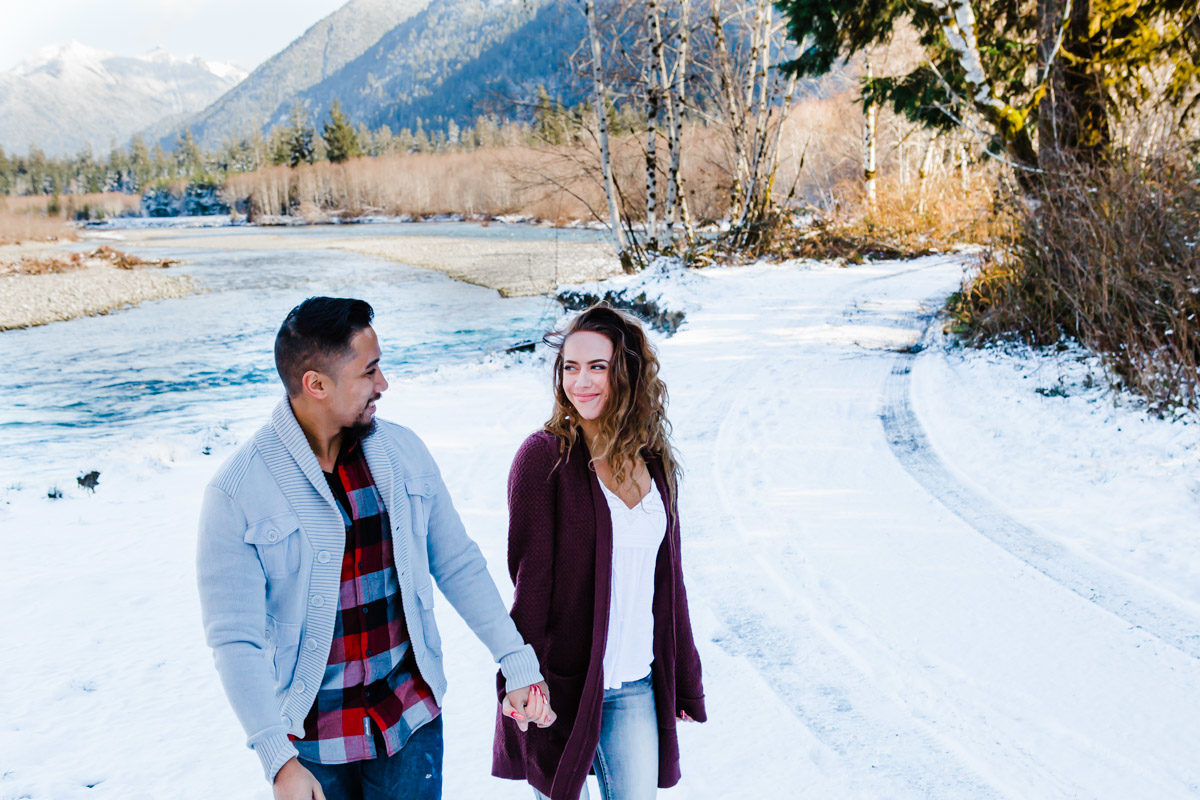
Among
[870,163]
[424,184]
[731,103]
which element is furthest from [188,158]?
[731,103]

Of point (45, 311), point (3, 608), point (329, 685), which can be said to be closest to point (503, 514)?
point (3, 608)

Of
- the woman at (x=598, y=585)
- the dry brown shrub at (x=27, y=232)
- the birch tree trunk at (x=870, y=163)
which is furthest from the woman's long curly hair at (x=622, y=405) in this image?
the dry brown shrub at (x=27, y=232)

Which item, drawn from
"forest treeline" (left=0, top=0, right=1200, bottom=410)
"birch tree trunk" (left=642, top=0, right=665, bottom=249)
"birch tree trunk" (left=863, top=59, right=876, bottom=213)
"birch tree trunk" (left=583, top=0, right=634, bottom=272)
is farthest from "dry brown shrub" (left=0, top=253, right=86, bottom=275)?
"birch tree trunk" (left=863, top=59, right=876, bottom=213)

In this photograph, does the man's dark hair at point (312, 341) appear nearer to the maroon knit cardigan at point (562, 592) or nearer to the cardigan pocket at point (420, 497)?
the cardigan pocket at point (420, 497)

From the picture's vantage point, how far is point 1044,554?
4727 millimetres

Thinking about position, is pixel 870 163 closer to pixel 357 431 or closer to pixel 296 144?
pixel 357 431

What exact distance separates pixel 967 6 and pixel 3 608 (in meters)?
11.6

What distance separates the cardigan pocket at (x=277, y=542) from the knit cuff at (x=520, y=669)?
624 mm

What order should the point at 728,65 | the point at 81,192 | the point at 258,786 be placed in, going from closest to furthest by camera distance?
the point at 258,786, the point at 728,65, the point at 81,192

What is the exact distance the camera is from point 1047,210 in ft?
28.6

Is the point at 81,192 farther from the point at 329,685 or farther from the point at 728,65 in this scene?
the point at 329,685

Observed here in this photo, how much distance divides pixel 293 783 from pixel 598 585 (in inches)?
34.7

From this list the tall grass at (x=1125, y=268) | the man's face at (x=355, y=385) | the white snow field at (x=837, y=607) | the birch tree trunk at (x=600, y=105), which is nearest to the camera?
the man's face at (x=355, y=385)

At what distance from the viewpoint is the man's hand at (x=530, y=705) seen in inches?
78.1
